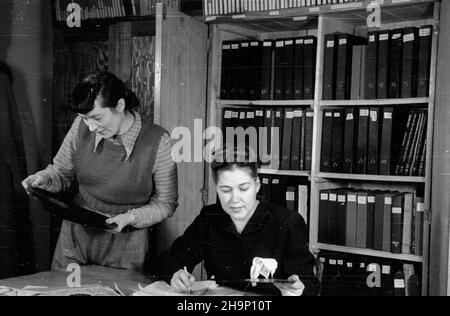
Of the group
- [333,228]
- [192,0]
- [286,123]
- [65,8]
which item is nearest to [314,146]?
[286,123]

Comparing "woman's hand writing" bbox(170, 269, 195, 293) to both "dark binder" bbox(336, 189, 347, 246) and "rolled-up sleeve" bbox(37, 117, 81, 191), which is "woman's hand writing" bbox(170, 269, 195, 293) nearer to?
"rolled-up sleeve" bbox(37, 117, 81, 191)

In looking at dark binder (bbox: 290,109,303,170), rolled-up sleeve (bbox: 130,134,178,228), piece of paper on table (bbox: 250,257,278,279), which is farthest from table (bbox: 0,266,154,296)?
dark binder (bbox: 290,109,303,170)

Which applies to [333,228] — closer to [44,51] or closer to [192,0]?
[192,0]

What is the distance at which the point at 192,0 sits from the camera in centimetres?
240

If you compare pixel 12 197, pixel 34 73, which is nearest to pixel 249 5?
pixel 34 73

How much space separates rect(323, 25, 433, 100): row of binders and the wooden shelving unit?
1.1 inches

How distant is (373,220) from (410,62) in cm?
66

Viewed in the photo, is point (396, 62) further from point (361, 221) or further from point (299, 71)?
point (361, 221)

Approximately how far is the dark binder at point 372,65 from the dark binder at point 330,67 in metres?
0.14

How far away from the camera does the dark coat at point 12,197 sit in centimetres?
216

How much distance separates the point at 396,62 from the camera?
6.91ft

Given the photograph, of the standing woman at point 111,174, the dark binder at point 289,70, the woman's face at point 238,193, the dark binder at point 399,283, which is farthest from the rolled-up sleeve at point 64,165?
the dark binder at point 399,283

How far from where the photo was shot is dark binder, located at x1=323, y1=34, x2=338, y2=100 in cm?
221

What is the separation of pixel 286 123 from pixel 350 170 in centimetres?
33
